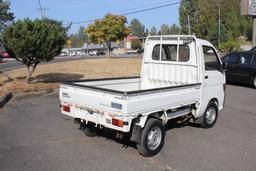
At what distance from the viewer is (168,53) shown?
27.4 ft

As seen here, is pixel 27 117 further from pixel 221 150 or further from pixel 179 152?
pixel 221 150

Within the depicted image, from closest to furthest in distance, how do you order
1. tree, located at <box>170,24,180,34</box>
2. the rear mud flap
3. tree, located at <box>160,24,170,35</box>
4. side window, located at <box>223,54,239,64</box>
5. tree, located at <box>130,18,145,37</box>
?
the rear mud flap, side window, located at <box>223,54,239,64</box>, tree, located at <box>170,24,180,34</box>, tree, located at <box>160,24,170,35</box>, tree, located at <box>130,18,145,37</box>

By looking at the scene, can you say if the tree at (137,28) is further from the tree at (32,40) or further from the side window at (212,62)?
the side window at (212,62)

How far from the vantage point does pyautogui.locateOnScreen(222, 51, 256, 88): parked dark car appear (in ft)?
52.1

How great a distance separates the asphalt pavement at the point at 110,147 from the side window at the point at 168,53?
1.58m

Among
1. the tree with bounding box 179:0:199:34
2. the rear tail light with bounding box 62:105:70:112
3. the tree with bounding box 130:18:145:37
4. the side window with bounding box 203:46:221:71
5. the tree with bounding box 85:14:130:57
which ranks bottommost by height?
the rear tail light with bounding box 62:105:70:112

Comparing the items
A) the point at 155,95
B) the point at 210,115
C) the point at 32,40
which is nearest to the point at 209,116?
the point at 210,115

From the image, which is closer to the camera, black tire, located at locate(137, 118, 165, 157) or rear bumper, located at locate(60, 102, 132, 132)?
rear bumper, located at locate(60, 102, 132, 132)

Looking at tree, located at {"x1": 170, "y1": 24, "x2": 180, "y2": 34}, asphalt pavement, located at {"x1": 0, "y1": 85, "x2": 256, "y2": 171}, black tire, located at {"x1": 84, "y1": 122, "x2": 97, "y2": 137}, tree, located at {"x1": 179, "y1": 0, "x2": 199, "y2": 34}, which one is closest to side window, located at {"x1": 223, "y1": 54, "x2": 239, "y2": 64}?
asphalt pavement, located at {"x1": 0, "y1": 85, "x2": 256, "y2": 171}

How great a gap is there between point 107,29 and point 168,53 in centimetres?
3419

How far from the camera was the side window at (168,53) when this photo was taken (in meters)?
8.19

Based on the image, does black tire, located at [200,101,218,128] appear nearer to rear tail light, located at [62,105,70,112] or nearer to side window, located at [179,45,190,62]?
side window, located at [179,45,190,62]

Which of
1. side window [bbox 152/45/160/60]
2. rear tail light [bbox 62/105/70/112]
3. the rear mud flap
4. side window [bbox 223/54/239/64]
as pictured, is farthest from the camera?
side window [bbox 223/54/239/64]

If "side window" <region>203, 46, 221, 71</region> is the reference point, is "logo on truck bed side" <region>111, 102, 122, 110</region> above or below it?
below
